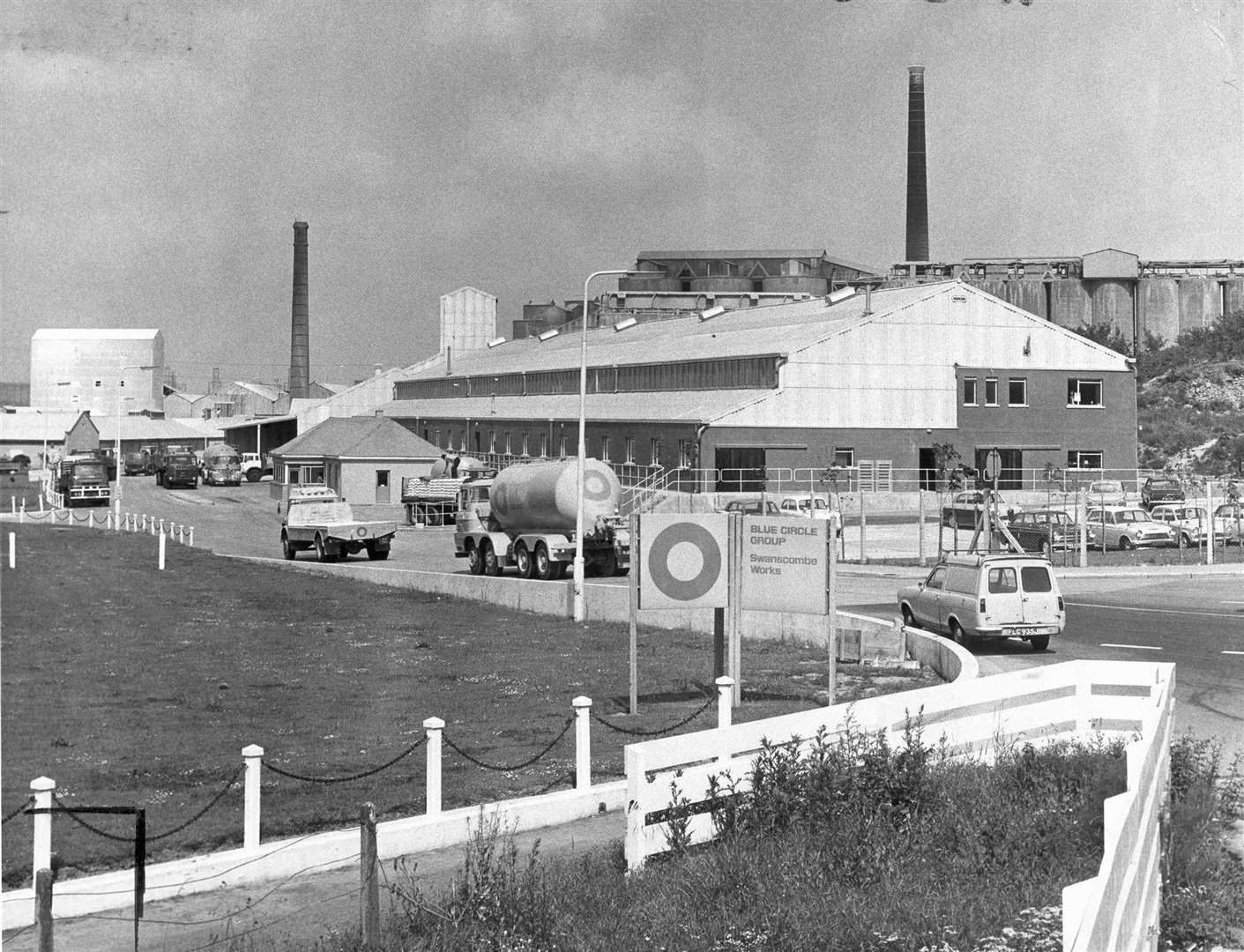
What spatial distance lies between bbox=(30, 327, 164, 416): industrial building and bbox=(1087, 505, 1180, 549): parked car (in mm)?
97742

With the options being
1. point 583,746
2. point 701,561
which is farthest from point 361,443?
point 583,746

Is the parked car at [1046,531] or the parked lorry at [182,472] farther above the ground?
the parked lorry at [182,472]

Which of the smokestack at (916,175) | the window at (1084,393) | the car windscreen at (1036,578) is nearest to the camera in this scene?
the car windscreen at (1036,578)

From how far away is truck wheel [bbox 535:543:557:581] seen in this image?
44.5 metres

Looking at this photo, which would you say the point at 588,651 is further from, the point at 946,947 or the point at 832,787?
the point at 946,947

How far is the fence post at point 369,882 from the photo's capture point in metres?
10.0

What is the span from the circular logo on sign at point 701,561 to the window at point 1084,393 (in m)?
56.5

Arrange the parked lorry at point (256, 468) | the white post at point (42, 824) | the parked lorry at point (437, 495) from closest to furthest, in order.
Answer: the white post at point (42, 824)
the parked lorry at point (437, 495)
the parked lorry at point (256, 468)

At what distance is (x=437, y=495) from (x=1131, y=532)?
111 ft

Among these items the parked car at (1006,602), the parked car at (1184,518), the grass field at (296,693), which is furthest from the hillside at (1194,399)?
the grass field at (296,693)

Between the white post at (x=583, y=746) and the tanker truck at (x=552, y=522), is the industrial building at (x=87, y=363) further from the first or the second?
the white post at (x=583, y=746)

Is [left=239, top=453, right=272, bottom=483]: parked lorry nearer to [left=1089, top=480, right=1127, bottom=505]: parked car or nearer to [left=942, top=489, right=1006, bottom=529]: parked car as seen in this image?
[left=942, top=489, right=1006, bottom=529]: parked car

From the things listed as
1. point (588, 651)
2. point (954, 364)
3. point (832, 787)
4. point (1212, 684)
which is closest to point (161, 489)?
point (954, 364)

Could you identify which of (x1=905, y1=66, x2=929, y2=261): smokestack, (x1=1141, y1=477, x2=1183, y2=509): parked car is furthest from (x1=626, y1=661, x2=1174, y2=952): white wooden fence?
(x1=905, y1=66, x2=929, y2=261): smokestack
